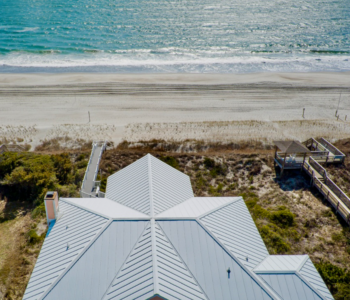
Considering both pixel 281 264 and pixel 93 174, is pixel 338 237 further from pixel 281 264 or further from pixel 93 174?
pixel 93 174

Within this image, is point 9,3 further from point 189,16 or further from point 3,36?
point 189,16

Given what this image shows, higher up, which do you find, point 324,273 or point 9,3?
point 9,3

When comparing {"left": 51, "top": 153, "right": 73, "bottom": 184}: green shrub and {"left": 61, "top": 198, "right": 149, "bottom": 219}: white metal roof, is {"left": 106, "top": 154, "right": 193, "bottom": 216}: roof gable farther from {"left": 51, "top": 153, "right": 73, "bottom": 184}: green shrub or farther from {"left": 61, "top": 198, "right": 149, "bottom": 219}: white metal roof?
{"left": 51, "top": 153, "right": 73, "bottom": 184}: green shrub

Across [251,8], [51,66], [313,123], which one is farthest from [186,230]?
[251,8]

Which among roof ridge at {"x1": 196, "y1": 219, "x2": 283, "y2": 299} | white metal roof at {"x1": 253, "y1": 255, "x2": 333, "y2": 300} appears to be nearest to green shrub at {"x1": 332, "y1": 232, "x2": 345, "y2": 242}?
white metal roof at {"x1": 253, "y1": 255, "x2": 333, "y2": 300}

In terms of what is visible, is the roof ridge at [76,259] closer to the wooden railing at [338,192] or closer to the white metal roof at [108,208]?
the white metal roof at [108,208]

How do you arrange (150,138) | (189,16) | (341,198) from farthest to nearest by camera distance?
1. (189,16)
2. (150,138)
3. (341,198)

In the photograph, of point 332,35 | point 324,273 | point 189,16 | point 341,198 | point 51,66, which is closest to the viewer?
point 324,273
